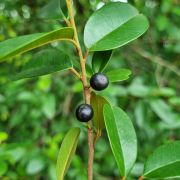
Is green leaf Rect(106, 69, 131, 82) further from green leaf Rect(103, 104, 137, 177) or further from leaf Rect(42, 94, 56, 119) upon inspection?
leaf Rect(42, 94, 56, 119)

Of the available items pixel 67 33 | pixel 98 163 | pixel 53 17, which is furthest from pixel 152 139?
pixel 67 33

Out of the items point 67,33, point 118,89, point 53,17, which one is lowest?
point 118,89

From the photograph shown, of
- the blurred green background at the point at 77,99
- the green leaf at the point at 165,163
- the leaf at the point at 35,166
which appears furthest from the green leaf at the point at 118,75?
the leaf at the point at 35,166

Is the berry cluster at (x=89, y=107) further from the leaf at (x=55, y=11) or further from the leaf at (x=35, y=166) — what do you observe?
the leaf at (x=35, y=166)

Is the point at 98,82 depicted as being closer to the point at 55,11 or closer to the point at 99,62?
the point at 99,62

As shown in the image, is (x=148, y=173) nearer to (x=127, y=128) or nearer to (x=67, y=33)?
(x=127, y=128)

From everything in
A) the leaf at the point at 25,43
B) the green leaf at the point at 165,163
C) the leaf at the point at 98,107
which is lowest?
the green leaf at the point at 165,163
